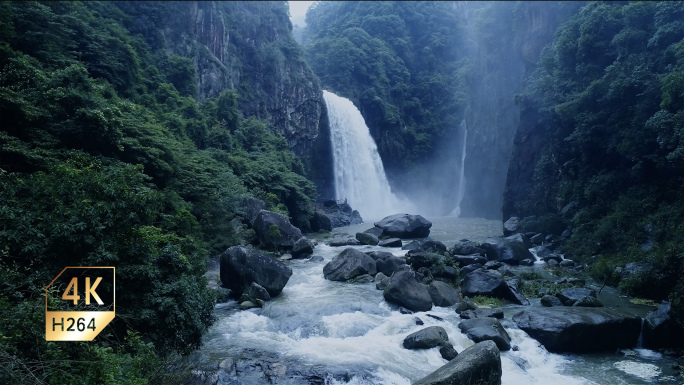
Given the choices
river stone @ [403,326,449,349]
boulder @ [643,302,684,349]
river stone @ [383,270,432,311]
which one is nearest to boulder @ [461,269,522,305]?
river stone @ [383,270,432,311]

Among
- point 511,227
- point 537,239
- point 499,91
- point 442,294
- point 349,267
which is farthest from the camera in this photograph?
point 499,91

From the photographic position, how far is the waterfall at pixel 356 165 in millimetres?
43688

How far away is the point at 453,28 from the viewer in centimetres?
6488

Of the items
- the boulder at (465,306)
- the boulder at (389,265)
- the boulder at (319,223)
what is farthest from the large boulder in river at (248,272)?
the boulder at (319,223)

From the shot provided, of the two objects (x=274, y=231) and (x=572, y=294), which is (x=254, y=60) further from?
(x=572, y=294)

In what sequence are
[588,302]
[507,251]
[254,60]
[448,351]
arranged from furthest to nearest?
1. [254,60]
2. [507,251]
3. [588,302]
4. [448,351]

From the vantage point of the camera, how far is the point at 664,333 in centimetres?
1052

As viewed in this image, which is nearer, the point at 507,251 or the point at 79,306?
the point at 79,306

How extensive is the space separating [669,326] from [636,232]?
305 inches

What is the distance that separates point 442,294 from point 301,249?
357 inches

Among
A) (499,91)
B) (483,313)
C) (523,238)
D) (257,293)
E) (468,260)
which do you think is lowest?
(257,293)

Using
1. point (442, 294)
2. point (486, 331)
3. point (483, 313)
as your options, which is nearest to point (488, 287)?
point (442, 294)

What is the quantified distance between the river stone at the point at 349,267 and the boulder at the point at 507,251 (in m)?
6.84

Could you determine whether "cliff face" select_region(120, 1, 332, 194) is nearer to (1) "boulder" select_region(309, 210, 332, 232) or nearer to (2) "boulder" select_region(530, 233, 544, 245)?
(1) "boulder" select_region(309, 210, 332, 232)
